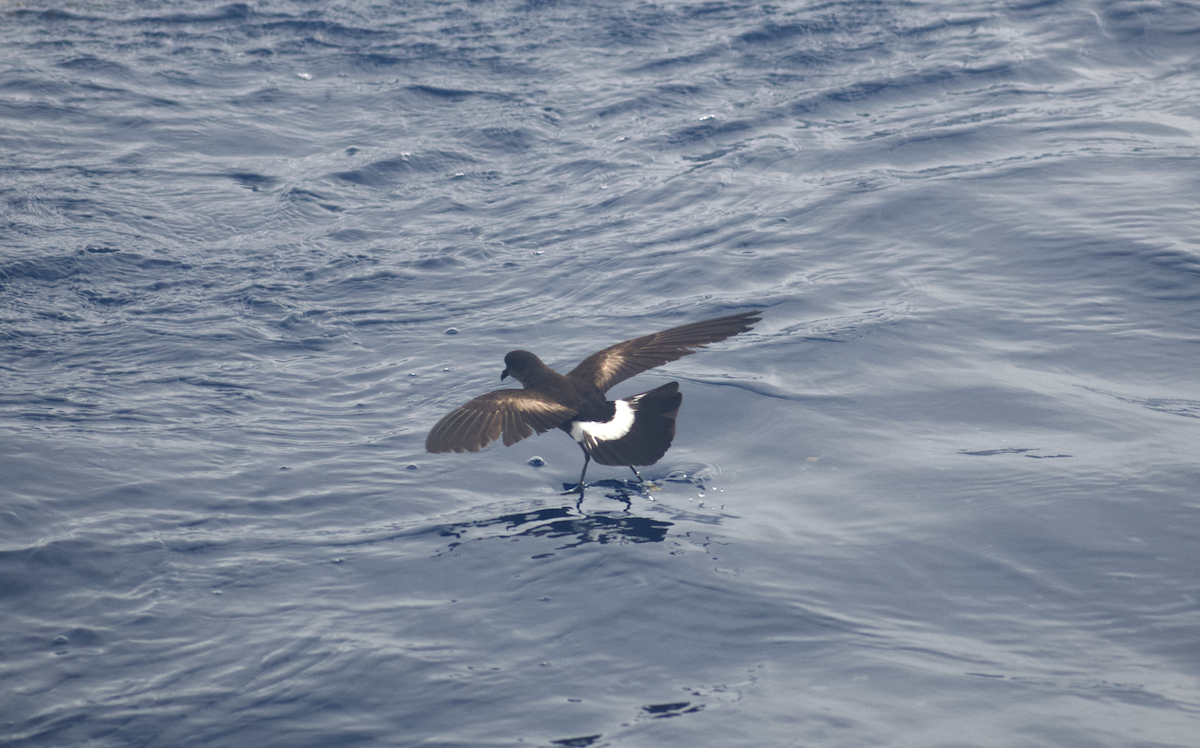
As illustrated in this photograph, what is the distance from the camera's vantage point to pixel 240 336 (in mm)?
7484

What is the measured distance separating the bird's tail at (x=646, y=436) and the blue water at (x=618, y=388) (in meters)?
0.36

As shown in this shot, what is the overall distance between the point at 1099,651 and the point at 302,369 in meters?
5.09

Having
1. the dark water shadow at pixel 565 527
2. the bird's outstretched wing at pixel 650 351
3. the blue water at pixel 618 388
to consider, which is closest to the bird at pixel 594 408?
the bird's outstretched wing at pixel 650 351

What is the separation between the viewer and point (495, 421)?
5.14 meters

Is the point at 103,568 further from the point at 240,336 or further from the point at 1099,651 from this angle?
the point at 1099,651

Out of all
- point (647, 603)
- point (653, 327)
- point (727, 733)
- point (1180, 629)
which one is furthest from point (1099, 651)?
point (653, 327)

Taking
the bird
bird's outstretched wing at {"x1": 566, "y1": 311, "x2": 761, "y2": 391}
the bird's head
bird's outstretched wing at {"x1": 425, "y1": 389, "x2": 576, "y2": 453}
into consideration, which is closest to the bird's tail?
the bird

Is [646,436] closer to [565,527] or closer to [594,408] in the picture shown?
[594,408]

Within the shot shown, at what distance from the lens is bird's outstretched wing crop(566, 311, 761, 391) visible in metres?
5.81

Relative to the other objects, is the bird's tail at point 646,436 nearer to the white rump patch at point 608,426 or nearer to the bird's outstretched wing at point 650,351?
the white rump patch at point 608,426

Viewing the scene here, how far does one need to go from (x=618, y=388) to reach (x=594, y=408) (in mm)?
1154

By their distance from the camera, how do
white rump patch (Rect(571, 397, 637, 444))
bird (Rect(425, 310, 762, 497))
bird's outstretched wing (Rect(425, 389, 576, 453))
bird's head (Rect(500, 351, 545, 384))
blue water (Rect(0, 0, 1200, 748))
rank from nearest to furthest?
blue water (Rect(0, 0, 1200, 748)) < bird's outstretched wing (Rect(425, 389, 576, 453)) < bird (Rect(425, 310, 762, 497)) < white rump patch (Rect(571, 397, 637, 444)) < bird's head (Rect(500, 351, 545, 384))

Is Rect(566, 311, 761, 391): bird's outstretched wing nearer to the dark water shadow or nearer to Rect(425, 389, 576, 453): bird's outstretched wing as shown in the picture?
Rect(425, 389, 576, 453): bird's outstretched wing

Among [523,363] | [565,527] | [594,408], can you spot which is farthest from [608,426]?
[523,363]
